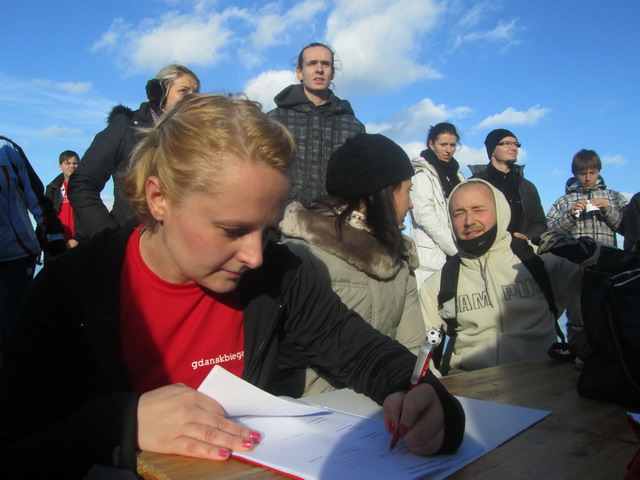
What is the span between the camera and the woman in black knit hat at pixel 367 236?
2084 millimetres

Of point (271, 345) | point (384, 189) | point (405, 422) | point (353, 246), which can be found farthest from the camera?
point (384, 189)

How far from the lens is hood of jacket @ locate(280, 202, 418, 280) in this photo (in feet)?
6.84

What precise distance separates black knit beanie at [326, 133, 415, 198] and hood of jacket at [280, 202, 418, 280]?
0.16m

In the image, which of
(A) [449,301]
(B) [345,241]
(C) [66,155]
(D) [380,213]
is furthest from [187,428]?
(C) [66,155]

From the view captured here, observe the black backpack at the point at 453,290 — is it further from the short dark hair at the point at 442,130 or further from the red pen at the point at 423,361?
the short dark hair at the point at 442,130

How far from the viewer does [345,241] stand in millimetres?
2104

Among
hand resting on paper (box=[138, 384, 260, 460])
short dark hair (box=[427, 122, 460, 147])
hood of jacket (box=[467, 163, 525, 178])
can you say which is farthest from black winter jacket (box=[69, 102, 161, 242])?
hood of jacket (box=[467, 163, 525, 178])

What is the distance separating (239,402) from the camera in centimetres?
108

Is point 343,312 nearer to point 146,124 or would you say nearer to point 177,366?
point 177,366

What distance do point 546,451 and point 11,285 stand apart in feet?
10.9

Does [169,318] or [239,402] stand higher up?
[169,318]

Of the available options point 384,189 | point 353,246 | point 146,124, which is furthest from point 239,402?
point 146,124

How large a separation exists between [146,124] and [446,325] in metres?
1.96

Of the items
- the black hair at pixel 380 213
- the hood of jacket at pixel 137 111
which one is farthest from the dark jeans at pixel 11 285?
the black hair at pixel 380 213
